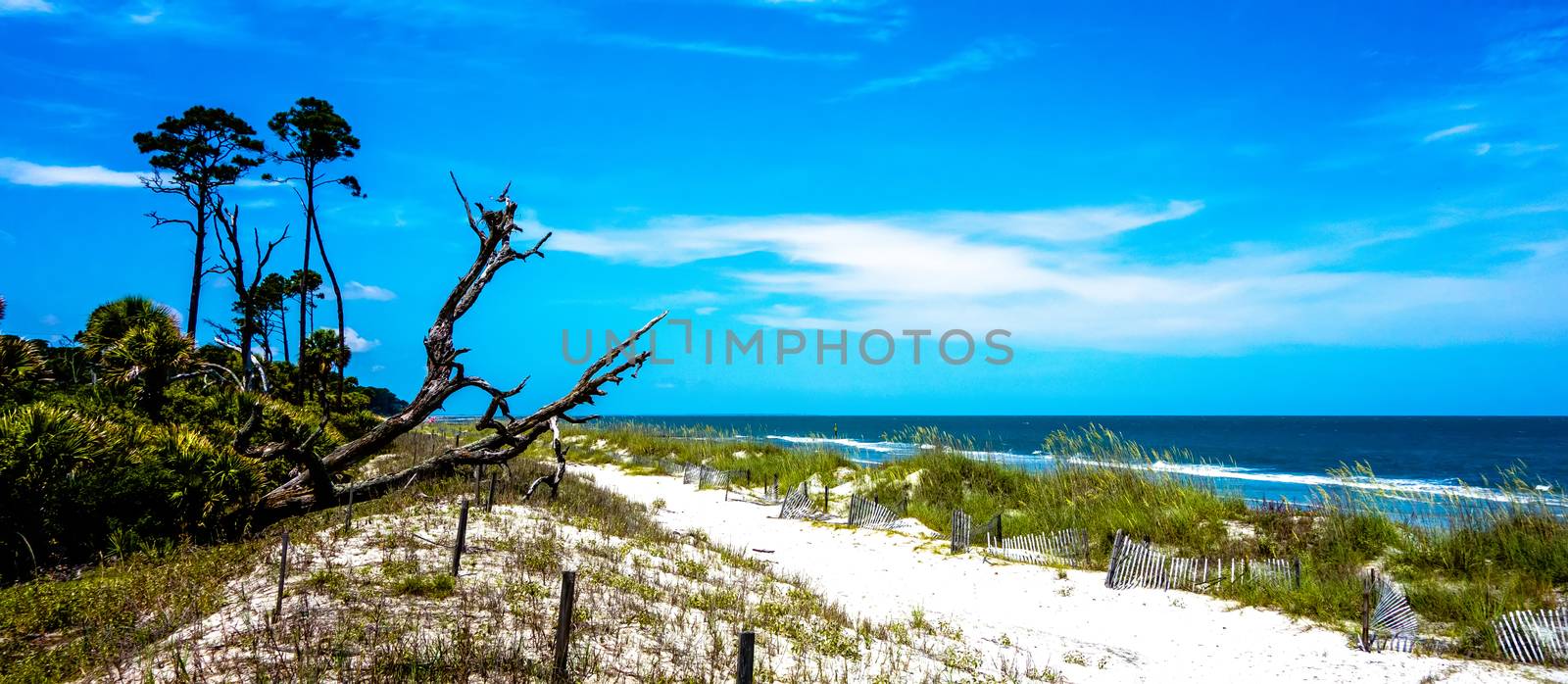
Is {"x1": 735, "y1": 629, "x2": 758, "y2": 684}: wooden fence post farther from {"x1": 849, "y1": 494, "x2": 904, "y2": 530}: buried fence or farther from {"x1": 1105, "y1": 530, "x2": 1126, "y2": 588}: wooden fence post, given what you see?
{"x1": 849, "y1": 494, "x2": 904, "y2": 530}: buried fence

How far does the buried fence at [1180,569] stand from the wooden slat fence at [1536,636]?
2293 millimetres

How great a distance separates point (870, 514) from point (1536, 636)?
403 inches

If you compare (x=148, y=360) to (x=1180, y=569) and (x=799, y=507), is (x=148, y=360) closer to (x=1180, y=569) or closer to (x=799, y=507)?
(x=799, y=507)

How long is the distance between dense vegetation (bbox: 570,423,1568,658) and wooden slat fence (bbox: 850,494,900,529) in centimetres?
71

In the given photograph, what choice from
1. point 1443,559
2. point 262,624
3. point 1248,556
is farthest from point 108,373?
point 1443,559

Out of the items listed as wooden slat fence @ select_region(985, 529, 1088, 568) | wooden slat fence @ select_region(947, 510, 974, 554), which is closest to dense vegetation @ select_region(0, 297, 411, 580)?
wooden slat fence @ select_region(947, 510, 974, 554)

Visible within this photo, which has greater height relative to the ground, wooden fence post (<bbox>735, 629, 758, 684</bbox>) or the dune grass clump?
wooden fence post (<bbox>735, 629, 758, 684</bbox>)

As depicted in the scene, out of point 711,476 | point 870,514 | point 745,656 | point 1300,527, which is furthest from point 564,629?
point 711,476

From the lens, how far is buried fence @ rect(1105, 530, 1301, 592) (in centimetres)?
1046

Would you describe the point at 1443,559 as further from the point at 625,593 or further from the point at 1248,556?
the point at 625,593

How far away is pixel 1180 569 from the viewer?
1102 centimetres

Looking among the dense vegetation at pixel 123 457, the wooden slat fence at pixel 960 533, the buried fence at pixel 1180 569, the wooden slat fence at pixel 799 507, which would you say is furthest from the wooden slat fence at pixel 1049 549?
the dense vegetation at pixel 123 457

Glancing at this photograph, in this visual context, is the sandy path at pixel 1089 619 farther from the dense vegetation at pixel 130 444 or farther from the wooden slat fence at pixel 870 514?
the dense vegetation at pixel 130 444

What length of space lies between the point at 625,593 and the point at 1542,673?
9.12 metres
